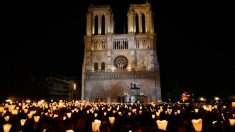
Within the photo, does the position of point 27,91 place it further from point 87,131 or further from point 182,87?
point 87,131

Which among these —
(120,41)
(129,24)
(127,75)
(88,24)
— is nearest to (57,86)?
(88,24)

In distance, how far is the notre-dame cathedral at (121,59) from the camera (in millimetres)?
60875

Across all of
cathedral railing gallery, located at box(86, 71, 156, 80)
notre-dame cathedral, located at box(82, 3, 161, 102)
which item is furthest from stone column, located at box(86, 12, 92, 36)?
cathedral railing gallery, located at box(86, 71, 156, 80)

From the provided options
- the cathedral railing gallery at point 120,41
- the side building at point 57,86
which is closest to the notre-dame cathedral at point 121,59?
the cathedral railing gallery at point 120,41

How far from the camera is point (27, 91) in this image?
4366 centimetres

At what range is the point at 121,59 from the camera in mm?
65562

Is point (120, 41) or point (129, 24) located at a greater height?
point (129, 24)

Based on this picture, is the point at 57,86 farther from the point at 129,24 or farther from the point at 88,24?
the point at 129,24

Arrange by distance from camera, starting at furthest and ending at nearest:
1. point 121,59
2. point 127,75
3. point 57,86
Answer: point 57,86 < point 121,59 < point 127,75

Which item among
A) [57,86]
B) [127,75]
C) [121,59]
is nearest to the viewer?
[127,75]

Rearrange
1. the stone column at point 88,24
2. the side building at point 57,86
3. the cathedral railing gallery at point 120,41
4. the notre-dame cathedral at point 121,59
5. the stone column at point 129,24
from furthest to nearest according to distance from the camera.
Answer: the side building at point 57,86, the stone column at point 88,24, the stone column at point 129,24, the cathedral railing gallery at point 120,41, the notre-dame cathedral at point 121,59

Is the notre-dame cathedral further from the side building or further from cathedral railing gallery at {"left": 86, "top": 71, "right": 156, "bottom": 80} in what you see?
the side building

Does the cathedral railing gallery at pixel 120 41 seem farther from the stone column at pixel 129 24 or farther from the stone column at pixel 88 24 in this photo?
the stone column at pixel 88 24

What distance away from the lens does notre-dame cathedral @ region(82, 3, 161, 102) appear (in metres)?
60.9
